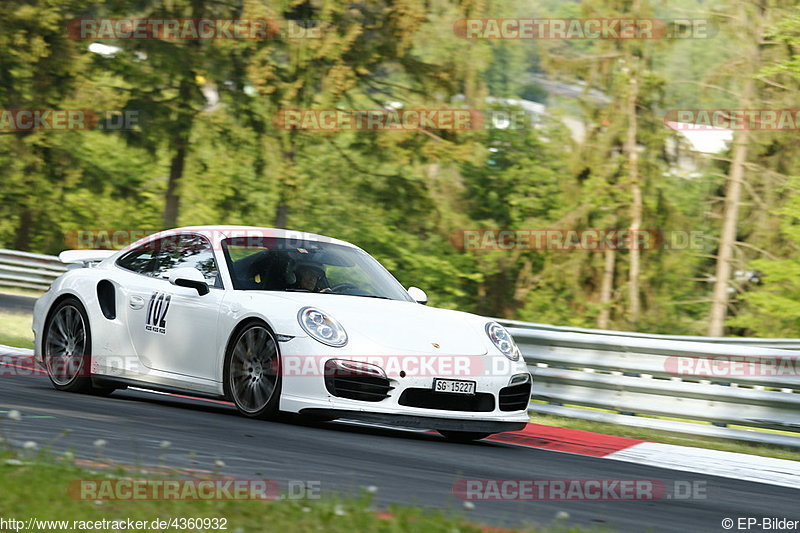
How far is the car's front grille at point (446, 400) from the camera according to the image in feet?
23.5

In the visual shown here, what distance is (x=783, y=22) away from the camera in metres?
26.5

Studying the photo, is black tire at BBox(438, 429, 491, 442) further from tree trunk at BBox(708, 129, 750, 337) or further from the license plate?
tree trunk at BBox(708, 129, 750, 337)

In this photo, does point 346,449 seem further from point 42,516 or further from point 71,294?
point 71,294

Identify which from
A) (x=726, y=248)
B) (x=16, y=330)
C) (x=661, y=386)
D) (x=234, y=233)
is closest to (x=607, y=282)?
(x=726, y=248)

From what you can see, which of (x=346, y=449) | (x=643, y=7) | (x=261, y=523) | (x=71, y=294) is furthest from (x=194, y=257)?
(x=643, y=7)

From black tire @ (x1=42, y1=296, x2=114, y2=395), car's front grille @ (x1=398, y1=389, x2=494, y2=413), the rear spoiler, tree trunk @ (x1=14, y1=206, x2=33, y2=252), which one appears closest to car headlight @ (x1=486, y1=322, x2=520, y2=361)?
car's front grille @ (x1=398, y1=389, x2=494, y2=413)

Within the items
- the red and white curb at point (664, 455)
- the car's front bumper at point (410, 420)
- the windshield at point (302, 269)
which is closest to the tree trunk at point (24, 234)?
the windshield at point (302, 269)

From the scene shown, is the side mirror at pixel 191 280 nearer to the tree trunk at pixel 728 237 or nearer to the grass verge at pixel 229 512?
the grass verge at pixel 229 512

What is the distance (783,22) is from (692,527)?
23933 millimetres

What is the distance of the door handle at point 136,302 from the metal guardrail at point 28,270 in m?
13.1

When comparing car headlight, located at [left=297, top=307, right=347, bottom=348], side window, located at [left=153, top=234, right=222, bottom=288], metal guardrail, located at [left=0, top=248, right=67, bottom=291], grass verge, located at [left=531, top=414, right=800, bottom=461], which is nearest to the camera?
car headlight, located at [left=297, top=307, right=347, bottom=348]

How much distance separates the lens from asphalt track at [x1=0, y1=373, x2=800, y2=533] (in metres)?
5.13

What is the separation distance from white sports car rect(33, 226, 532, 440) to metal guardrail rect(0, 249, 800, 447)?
1773mm

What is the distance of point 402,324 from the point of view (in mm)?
7594
